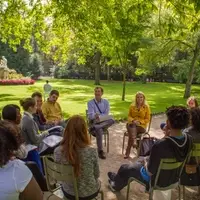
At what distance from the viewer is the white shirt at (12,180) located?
6.40 ft

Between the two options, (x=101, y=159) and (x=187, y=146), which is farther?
(x=101, y=159)

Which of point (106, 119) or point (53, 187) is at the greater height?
point (106, 119)

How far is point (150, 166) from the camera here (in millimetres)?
3342

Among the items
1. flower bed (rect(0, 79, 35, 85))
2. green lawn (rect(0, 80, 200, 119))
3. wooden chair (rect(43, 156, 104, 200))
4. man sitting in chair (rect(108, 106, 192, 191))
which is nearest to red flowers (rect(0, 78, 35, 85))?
flower bed (rect(0, 79, 35, 85))

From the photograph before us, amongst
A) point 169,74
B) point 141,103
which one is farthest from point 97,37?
point 169,74

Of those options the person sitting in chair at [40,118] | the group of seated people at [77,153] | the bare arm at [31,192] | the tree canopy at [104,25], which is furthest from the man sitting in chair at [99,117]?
the bare arm at [31,192]

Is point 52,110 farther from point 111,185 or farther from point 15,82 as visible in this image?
point 15,82

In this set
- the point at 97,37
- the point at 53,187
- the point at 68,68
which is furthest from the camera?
the point at 68,68

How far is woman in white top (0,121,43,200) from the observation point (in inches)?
76.8

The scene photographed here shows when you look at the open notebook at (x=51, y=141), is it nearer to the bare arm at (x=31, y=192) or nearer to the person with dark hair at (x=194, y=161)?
the person with dark hair at (x=194, y=161)

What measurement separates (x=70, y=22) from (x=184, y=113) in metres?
6.13

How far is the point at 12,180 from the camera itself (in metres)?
1.95

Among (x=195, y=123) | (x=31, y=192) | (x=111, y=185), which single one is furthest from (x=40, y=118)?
(x=31, y=192)

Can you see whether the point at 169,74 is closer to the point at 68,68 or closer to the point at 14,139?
the point at 68,68
